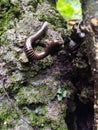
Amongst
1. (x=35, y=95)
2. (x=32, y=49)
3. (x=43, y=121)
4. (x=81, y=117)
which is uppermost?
(x=32, y=49)

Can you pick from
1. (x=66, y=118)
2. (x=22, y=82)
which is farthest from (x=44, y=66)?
(x=66, y=118)

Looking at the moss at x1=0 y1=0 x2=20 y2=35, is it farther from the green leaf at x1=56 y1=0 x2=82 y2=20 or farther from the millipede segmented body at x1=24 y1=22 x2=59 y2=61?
the green leaf at x1=56 y1=0 x2=82 y2=20

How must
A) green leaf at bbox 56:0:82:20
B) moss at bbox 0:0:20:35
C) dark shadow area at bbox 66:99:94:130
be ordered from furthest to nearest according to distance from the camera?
1. green leaf at bbox 56:0:82:20
2. moss at bbox 0:0:20:35
3. dark shadow area at bbox 66:99:94:130

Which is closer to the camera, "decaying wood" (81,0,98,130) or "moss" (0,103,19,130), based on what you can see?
"decaying wood" (81,0,98,130)

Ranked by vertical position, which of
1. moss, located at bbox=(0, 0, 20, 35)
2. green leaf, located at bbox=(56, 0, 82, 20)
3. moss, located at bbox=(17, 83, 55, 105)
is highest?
moss, located at bbox=(0, 0, 20, 35)

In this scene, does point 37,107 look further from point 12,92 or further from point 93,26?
point 93,26

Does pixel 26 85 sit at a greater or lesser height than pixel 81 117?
greater

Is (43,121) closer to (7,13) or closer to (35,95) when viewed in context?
(35,95)

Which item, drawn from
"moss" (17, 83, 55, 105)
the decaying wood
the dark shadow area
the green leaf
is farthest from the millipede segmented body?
the green leaf

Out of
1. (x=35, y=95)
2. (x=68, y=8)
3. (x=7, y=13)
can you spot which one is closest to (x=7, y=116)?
(x=35, y=95)

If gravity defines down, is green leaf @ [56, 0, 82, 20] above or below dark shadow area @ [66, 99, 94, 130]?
above
